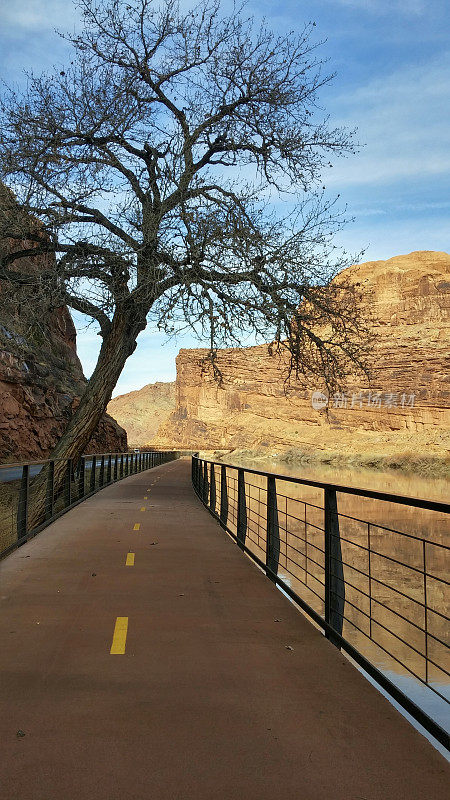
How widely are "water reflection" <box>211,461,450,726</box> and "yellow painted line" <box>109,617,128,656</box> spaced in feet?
5.30

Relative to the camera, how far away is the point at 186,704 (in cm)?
457

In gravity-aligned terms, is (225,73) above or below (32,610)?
above

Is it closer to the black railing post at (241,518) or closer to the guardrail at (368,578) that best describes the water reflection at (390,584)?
the guardrail at (368,578)

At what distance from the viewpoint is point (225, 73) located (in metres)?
19.8

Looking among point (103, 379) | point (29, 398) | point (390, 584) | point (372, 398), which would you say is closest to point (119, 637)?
point (390, 584)

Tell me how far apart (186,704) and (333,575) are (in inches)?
82.6

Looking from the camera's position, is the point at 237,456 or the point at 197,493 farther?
the point at 237,456

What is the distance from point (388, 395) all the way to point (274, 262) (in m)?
88.9

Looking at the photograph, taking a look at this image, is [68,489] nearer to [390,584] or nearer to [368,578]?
[390,584]

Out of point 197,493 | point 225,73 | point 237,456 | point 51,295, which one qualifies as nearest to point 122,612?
point 51,295

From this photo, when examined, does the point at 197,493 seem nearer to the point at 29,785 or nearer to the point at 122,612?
the point at 122,612

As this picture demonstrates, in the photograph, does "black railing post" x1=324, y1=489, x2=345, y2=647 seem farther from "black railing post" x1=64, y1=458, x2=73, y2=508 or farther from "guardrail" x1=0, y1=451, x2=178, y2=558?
"black railing post" x1=64, y1=458, x2=73, y2=508

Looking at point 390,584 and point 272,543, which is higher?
point 272,543

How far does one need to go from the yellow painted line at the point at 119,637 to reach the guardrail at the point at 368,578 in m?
1.68
